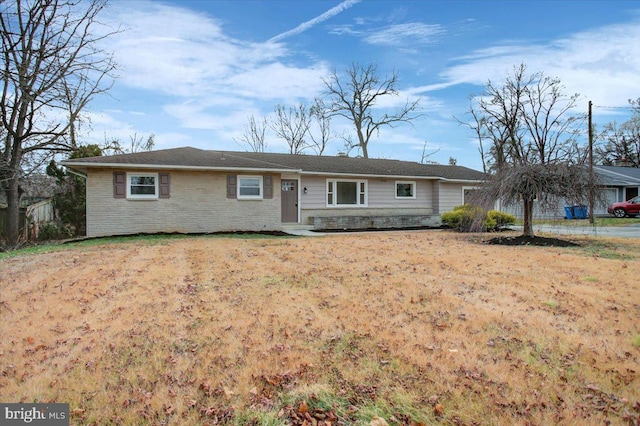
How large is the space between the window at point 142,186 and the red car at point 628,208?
96.3 ft

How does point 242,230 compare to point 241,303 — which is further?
point 242,230

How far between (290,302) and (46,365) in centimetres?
287

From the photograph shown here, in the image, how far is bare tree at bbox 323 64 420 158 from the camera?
35.1m

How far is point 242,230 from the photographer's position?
15633 millimetres

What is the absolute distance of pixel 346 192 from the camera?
62.4ft

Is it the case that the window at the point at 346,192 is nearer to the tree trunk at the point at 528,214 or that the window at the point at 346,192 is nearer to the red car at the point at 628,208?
the tree trunk at the point at 528,214

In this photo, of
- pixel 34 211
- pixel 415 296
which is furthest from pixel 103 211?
pixel 415 296

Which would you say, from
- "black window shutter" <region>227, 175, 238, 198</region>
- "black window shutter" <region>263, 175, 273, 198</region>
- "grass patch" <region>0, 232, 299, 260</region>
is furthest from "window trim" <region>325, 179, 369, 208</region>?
"black window shutter" <region>227, 175, 238, 198</region>

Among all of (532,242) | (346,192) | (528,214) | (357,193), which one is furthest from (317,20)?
(532,242)

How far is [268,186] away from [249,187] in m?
0.80

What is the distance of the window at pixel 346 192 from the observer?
18.6 m

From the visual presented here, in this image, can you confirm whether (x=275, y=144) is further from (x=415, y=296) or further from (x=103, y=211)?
(x=415, y=296)

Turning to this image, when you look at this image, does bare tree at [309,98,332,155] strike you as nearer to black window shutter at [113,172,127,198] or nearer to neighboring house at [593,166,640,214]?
neighboring house at [593,166,640,214]

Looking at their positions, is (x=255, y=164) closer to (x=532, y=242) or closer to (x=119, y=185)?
(x=119, y=185)
